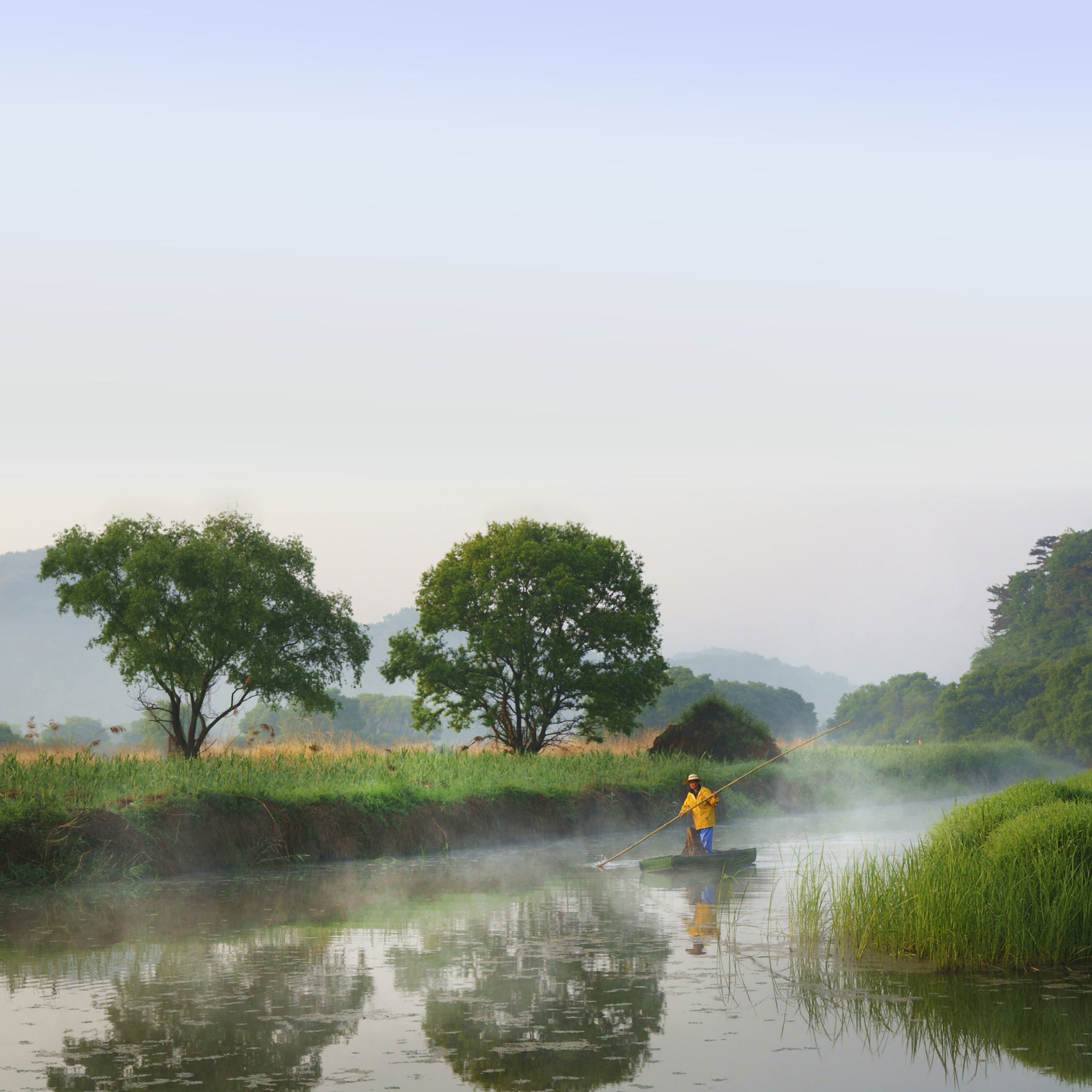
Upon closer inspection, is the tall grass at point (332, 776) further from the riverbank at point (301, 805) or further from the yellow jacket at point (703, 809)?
the yellow jacket at point (703, 809)

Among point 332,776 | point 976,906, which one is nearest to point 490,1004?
point 976,906

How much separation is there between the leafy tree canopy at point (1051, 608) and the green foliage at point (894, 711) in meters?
5.45

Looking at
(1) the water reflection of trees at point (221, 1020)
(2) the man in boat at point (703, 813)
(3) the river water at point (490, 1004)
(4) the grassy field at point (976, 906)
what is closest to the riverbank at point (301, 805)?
(3) the river water at point (490, 1004)

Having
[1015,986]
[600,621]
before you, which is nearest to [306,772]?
[600,621]

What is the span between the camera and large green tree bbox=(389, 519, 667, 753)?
45250 mm

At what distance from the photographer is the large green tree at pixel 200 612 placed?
38656 mm

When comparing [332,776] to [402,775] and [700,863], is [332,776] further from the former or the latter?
[700,863]

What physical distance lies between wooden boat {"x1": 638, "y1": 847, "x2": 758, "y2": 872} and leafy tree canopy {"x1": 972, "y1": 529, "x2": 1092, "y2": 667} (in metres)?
73.9

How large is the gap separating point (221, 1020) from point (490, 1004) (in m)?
2.58

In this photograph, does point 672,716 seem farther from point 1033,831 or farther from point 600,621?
point 1033,831

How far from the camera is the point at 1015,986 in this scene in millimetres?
12273

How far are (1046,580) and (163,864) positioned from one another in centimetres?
9658

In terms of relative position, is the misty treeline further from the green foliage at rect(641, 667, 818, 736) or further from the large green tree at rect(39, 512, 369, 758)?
the large green tree at rect(39, 512, 369, 758)

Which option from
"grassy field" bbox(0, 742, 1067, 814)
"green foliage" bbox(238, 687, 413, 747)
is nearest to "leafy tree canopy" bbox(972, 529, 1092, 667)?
"grassy field" bbox(0, 742, 1067, 814)
